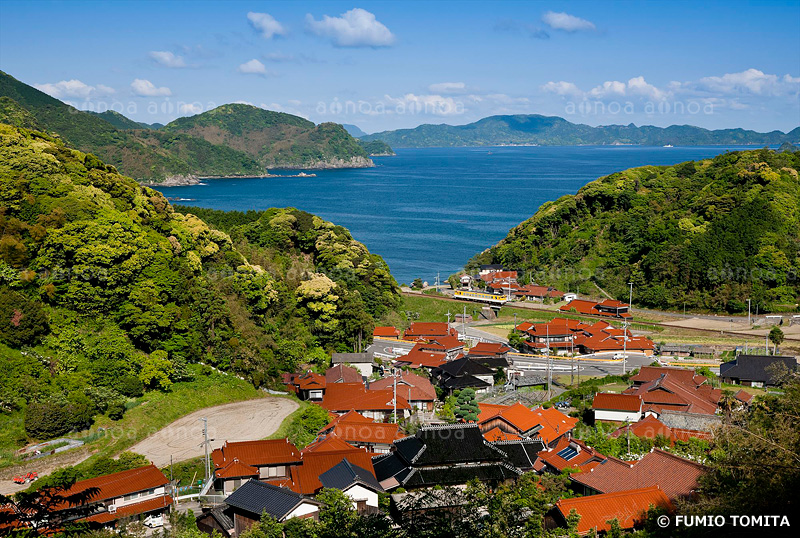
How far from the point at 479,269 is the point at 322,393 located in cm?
2801

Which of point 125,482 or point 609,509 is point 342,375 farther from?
point 609,509

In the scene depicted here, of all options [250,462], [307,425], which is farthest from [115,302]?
[250,462]

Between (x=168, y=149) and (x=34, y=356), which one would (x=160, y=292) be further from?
(x=168, y=149)

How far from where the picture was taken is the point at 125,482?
45.9ft

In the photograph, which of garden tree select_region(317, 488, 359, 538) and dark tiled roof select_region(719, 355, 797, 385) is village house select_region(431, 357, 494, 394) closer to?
dark tiled roof select_region(719, 355, 797, 385)

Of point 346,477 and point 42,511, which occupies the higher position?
A: point 42,511

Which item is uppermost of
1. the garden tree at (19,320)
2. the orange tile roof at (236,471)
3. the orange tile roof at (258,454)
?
the garden tree at (19,320)

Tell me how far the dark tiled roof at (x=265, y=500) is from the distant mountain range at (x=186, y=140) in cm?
4647

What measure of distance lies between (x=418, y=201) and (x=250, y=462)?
267 feet

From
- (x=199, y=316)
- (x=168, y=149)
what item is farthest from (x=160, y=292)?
(x=168, y=149)

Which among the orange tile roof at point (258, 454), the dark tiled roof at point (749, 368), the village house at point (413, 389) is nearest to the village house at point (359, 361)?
the village house at point (413, 389)

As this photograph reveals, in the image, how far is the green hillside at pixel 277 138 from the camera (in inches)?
7008

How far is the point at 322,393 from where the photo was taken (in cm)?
2353

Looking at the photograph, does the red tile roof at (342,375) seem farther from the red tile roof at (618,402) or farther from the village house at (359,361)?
the red tile roof at (618,402)
